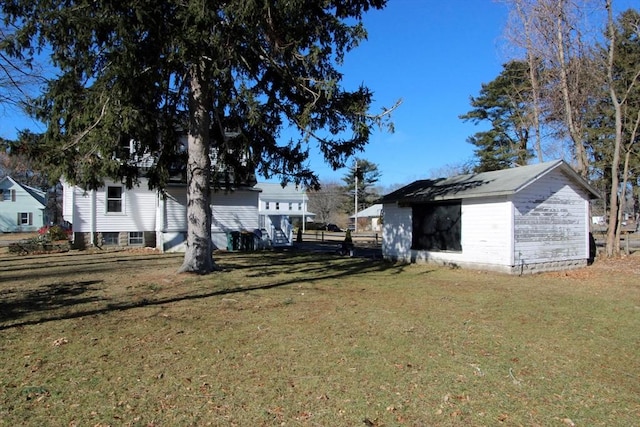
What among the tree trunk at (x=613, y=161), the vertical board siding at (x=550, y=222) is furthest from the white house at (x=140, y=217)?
the tree trunk at (x=613, y=161)

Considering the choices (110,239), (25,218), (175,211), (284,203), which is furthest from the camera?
(284,203)

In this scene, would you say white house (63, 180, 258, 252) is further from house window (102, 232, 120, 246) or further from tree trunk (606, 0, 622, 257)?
tree trunk (606, 0, 622, 257)

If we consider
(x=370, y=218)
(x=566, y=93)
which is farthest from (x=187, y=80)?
(x=370, y=218)

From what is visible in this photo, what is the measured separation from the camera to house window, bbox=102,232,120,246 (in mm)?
20484

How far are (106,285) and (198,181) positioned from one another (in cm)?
352

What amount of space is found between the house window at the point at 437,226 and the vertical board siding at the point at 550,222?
2.05 meters

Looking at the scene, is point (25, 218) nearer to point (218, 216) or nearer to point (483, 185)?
point (218, 216)

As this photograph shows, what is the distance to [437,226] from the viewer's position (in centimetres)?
1580

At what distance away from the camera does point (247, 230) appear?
22.3 m

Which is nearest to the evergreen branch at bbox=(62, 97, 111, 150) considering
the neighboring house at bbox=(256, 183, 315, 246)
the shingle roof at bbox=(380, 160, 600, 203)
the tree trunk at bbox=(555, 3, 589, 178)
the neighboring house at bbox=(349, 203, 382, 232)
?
the shingle roof at bbox=(380, 160, 600, 203)

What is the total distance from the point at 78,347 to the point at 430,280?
899 centimetres

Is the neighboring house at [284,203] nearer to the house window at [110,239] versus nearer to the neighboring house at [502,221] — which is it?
the house window at [110,239]

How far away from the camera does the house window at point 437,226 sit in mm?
15125

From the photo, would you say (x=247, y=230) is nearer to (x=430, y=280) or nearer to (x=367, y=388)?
(x=430, y=280)
